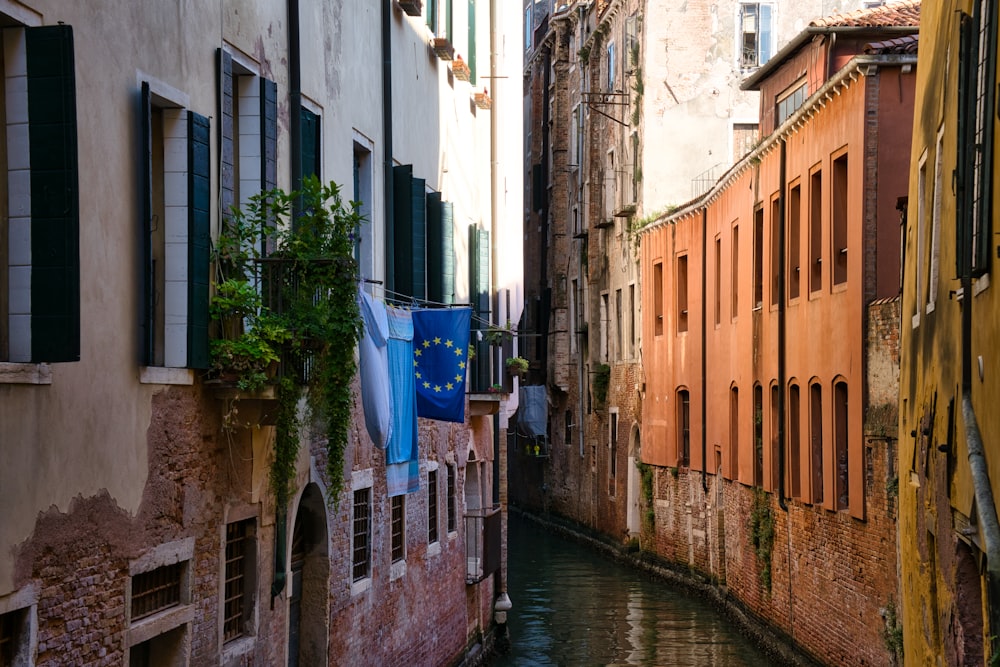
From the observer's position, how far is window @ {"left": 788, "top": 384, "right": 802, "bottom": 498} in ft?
70.4

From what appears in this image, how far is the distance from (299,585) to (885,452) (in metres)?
7.20

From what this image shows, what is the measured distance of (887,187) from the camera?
714 inches

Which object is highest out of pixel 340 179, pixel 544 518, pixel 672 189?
pixel 672 189

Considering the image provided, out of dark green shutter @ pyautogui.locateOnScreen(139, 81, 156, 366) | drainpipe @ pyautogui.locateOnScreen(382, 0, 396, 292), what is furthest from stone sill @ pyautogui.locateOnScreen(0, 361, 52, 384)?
drainpipe @ pyautogui.locateOnScreen(382, 0, 396, 292)

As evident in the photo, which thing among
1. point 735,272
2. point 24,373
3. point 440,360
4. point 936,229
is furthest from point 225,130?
point 735,272

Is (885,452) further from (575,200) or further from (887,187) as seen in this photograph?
(575,200)

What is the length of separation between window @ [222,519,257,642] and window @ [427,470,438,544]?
6688mm

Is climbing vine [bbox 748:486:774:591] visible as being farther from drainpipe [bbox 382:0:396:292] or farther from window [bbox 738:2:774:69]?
window [bbox 738:2:774:69]

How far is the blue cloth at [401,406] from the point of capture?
1327cm

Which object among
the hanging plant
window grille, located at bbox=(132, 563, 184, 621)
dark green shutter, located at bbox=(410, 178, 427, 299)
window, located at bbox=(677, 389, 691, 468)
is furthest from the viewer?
window, located at bbox=(677, 389, 691, 468)

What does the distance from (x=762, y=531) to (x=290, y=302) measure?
14.4 meters

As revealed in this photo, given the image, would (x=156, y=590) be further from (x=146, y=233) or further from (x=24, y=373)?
(x=24, y=373)

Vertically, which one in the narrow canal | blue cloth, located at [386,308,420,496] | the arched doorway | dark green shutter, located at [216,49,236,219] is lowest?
the narrow canal

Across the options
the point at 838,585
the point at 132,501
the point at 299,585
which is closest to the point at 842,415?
the point at 838,585
